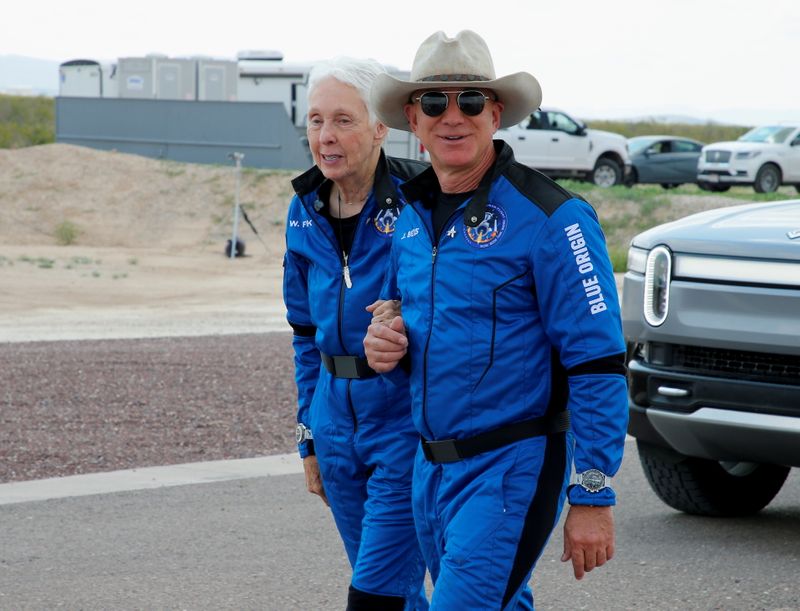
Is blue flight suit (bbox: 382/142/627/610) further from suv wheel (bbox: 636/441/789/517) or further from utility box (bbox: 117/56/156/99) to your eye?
utility box (bbox: 117/56/156/99)

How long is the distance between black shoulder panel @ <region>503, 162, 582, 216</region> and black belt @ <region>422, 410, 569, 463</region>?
490 mm

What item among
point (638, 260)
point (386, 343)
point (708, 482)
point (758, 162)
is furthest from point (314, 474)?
point (758, 162)

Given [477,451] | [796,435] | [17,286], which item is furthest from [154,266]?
[477,451]

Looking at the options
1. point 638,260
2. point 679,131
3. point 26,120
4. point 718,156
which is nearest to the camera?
point 638,260

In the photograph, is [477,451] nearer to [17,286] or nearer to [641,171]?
[17,286]

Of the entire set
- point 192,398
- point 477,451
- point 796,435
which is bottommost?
point 192,398

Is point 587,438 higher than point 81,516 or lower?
higher

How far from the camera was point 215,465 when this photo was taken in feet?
24.7

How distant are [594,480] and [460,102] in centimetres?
96

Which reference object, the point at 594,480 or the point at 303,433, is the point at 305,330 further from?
the point at 594,480

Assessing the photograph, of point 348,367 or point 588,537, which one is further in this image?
point 348,367

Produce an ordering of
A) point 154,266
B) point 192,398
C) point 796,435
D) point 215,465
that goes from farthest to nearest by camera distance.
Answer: point 154,266
point 192,398
point 215,465
point 796,435

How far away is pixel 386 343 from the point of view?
11.0 ft

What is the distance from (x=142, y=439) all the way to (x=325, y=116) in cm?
463
